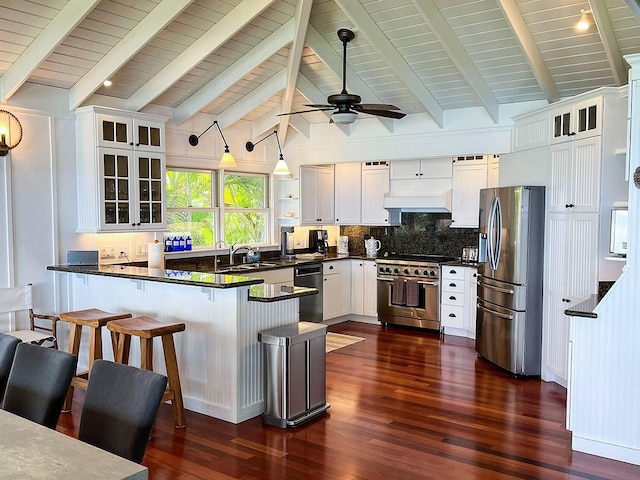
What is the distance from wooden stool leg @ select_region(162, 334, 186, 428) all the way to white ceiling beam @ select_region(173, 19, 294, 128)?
2.87 meters

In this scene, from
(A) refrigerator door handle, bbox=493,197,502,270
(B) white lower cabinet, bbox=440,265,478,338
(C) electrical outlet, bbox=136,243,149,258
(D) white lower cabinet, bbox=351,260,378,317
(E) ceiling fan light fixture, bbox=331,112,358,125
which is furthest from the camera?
(D) white lower cabinet, bbox=351,260,378,317

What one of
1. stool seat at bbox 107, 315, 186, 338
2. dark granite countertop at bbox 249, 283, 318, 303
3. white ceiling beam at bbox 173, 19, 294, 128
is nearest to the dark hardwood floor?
stool seat at bbox 107, 315, 186, 338

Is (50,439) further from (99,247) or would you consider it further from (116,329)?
(99,247)

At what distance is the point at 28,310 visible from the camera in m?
5.03

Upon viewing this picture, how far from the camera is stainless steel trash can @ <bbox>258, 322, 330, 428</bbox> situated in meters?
4.03

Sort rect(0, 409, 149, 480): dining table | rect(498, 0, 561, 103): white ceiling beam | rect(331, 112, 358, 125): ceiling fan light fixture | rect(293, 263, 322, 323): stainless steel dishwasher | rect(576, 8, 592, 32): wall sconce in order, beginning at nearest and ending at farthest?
rect(0, 409, 149, 480): dining table → rect(576, 8, 592, 32): wall sconce → rect(498, 0, 561, 103): white ceiling beam → rect(331, 112, 358, 125): ceiling fan light fixture → rect(293, 263, 322, 323): stainless steel dishwasher

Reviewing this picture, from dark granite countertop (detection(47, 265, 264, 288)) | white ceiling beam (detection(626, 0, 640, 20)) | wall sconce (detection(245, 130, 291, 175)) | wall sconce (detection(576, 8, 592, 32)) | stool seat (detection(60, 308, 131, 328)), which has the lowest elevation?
stool seat (detection(60, 308, 131, 328))

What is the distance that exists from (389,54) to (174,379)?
3.50 meters

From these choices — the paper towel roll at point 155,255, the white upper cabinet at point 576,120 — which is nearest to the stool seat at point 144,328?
the paper towel roll at point 155,255

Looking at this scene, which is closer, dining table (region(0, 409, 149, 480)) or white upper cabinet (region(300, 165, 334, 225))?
dining table (region(0, 409, 149, 480))

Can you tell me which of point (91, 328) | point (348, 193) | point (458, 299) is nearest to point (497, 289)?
point (458, 299)

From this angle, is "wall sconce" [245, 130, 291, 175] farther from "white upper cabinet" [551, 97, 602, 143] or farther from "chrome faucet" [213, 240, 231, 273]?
"white upper cabinet" [551, 97, 602, 143]

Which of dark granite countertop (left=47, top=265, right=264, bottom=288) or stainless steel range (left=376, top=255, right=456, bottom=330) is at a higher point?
dark granite countertop (left=47, top=265, right=264, bottom=288)

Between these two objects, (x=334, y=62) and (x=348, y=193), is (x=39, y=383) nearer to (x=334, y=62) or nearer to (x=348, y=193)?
(x=334, y=62)
